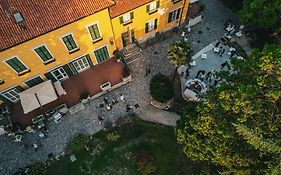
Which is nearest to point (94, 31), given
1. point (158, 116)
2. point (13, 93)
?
point (13, 93)

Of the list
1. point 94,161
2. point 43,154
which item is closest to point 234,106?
point 94,161

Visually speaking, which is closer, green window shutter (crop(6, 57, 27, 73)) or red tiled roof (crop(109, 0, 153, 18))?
green window shutter (crop(6, 57, 27, 73))

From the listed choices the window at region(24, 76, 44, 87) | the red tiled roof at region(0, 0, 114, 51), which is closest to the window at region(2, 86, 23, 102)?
the window at region(24, 76, 44, 87)

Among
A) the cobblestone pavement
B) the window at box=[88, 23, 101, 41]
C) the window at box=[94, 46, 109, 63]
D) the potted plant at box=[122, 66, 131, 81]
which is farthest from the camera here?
the potted plant at box=[122, 66, 131, 81]

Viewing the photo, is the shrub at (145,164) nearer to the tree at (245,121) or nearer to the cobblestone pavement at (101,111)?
the cobblestone pavement at (101,111)

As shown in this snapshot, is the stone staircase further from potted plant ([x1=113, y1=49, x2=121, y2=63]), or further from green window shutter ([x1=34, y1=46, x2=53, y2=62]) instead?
Result: green window shutter ([x1=34, y1=46, x2=53, y2=62])

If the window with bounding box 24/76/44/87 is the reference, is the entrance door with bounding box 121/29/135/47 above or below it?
above
